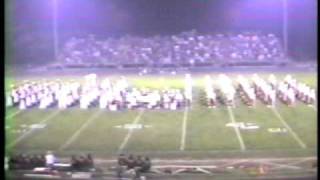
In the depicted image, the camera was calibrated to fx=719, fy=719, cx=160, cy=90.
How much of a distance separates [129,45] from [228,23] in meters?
0.70

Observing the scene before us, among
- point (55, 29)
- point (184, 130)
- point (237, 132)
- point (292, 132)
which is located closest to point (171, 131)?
point (184, 130)

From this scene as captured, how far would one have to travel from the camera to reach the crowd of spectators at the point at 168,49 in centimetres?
493

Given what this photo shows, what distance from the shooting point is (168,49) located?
4.94 metres

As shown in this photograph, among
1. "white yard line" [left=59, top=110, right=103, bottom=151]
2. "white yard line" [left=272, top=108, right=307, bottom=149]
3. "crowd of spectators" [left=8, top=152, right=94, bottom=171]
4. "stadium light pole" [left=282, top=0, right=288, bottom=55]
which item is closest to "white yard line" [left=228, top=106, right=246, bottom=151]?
"white yard line" [left=272, top=108, right=307, bottom=149]

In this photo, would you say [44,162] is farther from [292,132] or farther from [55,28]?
[292,132]

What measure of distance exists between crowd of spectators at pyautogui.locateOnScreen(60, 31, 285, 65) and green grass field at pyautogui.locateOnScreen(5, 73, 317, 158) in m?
0.13

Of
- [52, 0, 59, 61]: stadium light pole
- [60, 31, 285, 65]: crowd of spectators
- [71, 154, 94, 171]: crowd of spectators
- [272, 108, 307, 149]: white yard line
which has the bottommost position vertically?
[71, 154, 94, 171]: crowd of spectators

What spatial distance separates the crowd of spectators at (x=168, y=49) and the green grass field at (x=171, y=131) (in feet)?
0.42

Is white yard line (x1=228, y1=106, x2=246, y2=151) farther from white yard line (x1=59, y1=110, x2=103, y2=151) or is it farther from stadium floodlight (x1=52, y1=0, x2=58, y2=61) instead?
stadium floodlight (x1=52, y1=0, x2=58, y2=61)

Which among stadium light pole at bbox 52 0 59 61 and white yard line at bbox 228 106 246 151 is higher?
stadium light pole at bbox 52 0 59 61

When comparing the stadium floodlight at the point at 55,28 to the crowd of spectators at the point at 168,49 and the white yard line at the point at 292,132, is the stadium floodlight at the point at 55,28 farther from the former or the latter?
the white yard line at the point at 292,132

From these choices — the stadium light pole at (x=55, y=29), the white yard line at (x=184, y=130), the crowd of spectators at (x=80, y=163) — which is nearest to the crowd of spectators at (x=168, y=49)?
the stadium light pole at (x=55, y=29)

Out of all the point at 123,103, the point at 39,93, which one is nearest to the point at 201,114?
the point at 123,103

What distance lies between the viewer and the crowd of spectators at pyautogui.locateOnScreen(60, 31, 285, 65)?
493cm
